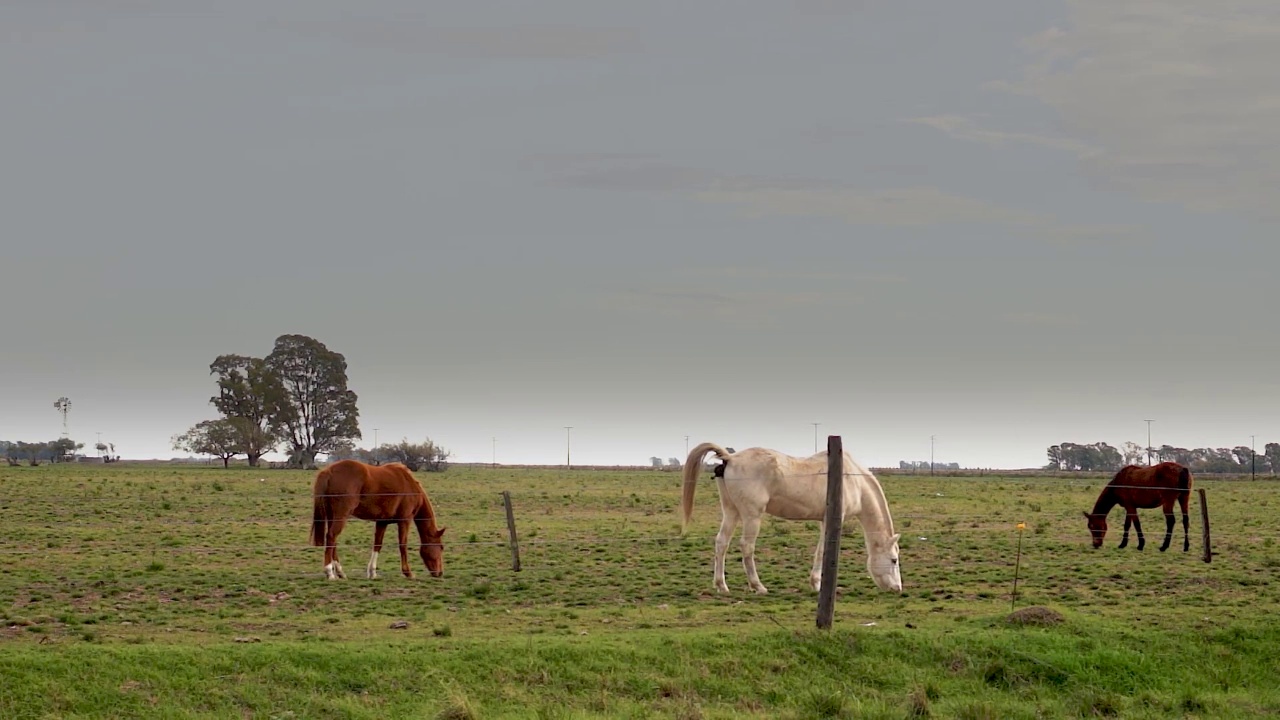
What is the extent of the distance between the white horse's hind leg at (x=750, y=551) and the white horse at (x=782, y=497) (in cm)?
2

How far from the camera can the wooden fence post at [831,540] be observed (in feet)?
44.2

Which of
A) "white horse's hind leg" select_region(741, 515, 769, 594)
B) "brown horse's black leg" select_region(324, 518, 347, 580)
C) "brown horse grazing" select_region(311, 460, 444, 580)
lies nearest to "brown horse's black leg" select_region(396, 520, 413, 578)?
"brown horse grazing" select_region(311, 460, 444, 580)

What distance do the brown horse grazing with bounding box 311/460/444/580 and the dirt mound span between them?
9400 mm

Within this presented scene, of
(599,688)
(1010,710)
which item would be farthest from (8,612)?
(1010,710)

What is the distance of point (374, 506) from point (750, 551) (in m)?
6.74

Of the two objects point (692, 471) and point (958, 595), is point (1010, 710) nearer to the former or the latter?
point (958, 595)

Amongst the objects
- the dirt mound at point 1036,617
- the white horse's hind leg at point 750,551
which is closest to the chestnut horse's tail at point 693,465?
the white horse's hind leg at point 750,551

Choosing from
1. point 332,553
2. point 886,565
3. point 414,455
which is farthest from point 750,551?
point 414,455

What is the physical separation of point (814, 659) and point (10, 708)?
8125 millimetres

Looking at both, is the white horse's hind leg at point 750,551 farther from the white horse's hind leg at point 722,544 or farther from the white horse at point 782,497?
the white horse's hind leg at point 722,544

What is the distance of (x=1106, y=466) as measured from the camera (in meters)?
182

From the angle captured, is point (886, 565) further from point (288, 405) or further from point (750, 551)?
point (288, 405)

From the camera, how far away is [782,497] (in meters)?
18.1

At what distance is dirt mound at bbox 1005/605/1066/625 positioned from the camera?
14.1 meters
